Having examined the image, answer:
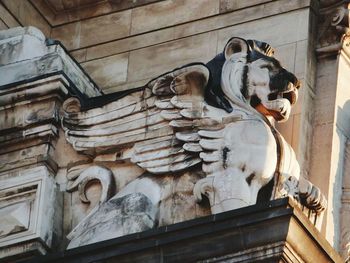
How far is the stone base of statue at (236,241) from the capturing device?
25.2 meters

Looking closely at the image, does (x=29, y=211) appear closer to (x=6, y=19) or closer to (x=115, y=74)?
(x=115, y=74)

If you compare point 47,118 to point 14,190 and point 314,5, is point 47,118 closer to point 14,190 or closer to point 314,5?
point 14,190

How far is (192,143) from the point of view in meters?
26.9

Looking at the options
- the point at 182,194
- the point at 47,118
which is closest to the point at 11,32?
the point at 47,118

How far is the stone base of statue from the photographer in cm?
2523

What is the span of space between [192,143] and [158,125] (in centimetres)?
59

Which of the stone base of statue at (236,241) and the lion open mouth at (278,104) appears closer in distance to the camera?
the stone base of statue at (236,241)

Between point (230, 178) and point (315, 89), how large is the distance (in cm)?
279

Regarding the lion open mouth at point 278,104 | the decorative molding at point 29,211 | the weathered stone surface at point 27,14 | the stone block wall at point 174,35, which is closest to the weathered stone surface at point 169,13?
the stone block wall at point 174,35

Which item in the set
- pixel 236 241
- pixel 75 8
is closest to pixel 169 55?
pixel 75 8

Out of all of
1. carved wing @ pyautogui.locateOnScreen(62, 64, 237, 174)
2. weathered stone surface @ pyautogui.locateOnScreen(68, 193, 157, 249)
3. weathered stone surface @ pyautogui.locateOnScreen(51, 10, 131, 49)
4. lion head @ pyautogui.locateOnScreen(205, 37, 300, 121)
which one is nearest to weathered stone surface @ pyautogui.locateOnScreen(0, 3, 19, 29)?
weathered stone surface @ pyautogui.locateOnScreen(51, 10, 131, 49)

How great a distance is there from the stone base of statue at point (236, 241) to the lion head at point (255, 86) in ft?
6.06

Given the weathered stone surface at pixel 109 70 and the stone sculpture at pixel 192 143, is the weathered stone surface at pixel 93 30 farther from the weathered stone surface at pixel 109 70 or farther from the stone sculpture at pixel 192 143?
the stone sculpture at pixel 192 143

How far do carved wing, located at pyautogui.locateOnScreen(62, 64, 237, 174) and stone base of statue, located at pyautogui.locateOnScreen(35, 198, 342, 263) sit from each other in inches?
50.2
